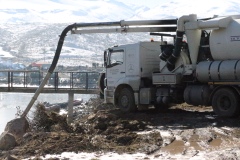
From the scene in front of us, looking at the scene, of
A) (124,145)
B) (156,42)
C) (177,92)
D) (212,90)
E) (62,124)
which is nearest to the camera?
(124,145)

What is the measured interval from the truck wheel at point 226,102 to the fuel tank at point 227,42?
1.20 metres

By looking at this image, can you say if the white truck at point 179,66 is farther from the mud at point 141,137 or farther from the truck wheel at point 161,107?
the mud at point 141,137

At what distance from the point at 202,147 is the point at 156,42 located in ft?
28.4

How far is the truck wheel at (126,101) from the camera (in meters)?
19.7

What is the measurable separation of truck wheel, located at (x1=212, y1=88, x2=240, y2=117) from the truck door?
475 centimetres

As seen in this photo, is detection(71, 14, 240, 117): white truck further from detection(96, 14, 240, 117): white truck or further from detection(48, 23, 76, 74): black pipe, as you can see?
detection(48, 23, 76, 74): black pipe

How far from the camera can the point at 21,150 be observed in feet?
40.2

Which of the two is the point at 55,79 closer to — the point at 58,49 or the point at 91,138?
the point at 58,49

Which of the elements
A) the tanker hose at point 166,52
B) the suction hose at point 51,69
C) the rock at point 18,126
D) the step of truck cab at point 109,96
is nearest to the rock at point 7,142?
the rock at point 18,126

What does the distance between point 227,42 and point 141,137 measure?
541 centimetres

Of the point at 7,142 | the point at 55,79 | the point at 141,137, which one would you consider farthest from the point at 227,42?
the point at 55,79

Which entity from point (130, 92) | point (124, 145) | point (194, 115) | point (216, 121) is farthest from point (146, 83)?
point (124, 145)

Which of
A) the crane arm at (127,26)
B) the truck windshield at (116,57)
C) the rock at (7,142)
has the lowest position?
the rock at (7,142)

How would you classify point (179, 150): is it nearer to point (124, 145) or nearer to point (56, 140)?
point (124, 145)
